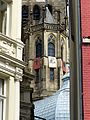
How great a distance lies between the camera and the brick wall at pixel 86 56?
10773mm

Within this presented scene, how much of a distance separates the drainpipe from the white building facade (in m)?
7.34

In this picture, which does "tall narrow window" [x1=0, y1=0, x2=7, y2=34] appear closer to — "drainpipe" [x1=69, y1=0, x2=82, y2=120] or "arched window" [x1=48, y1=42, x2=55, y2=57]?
"drainpipe" [x1=69, y1=0, x2=82, y2=120]

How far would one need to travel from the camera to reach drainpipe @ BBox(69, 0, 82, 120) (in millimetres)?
10891

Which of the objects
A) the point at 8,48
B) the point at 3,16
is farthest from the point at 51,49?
the point at 8,48

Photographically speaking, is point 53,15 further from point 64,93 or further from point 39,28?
point 64,93

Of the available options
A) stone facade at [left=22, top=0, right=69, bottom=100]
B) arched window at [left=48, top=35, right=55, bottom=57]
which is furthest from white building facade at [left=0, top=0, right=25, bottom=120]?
arched window at [left=48, top=35, right=55, bottom=57]

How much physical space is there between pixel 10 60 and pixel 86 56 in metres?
8.13

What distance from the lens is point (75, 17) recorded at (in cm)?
1141

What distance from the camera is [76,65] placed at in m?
11.2

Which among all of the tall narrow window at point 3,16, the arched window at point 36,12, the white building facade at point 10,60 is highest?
the arched window at point 36,12

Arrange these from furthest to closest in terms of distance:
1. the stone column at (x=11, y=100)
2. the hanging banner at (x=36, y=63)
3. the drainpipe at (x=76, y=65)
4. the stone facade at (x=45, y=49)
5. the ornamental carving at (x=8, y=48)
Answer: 1. the hanging banner at (x=36, y=63)
2. the stone facade at (x=45, y=49)
3. the ornamental carving at (x=8, y=48)
4. the stone column at (x=11, y=100)
5. the drainpipe at (x=76, y=65)

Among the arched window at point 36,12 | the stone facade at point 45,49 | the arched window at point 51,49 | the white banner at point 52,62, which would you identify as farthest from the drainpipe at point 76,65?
the arched window at point 36,12

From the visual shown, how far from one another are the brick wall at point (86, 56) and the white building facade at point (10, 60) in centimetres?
736

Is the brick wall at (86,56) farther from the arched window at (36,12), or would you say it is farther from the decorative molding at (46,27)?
the arched window at (36,12)
